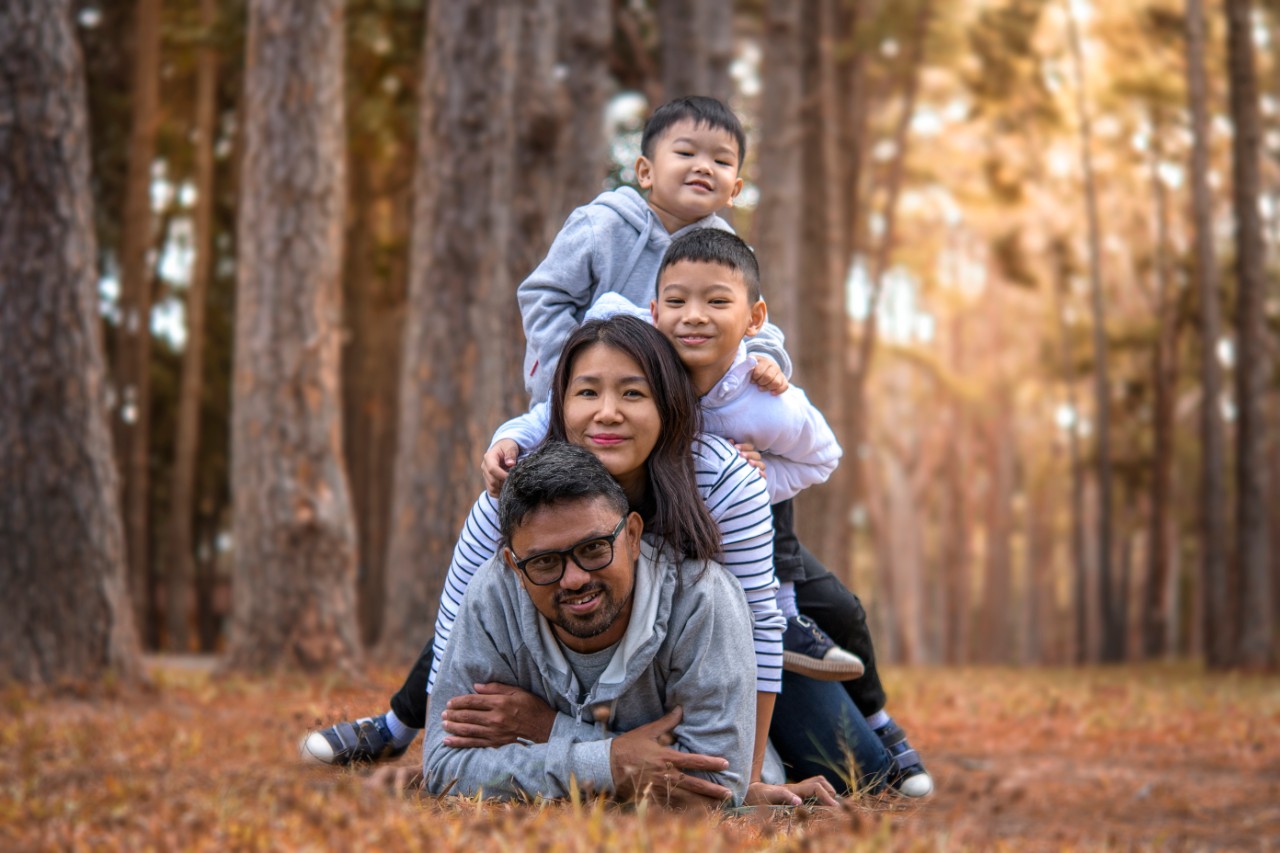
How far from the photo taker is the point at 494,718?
375 centimetres

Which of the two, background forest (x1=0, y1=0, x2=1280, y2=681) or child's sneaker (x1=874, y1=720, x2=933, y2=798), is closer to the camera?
child's sneaker (x1=874, y1=720, x2=933, y2=798)

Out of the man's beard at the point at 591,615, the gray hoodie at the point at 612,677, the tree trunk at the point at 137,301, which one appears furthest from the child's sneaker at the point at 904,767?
the tree trunk at the point at 137,301

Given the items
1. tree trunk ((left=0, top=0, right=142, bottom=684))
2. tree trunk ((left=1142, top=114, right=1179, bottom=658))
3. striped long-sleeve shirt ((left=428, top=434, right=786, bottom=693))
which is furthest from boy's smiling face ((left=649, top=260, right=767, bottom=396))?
tree trunk ((left=1142, top=114, right=1179, bottom=658))

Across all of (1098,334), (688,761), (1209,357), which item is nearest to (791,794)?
(688,761)

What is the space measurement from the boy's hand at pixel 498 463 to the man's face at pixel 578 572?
0.23 meters

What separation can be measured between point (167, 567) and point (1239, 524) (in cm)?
1291

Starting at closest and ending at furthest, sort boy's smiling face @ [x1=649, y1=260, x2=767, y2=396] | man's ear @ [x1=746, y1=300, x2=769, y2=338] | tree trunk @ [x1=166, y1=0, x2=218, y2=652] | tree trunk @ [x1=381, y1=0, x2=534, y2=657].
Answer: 1. boy's smiling face @ [x1=649, y1=260, x2=767, y2=396]
2. man's ear @ [x1=746, y1=300, x2=769, y2=338]
3. tree trunk @ [x1=381, y1=0, x2=534, y2=657]
4. tree trunk @ [x1=166, y1=0, x2=218, y2=652]

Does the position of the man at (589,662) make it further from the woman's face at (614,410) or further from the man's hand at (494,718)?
the woman's face at (614,410)

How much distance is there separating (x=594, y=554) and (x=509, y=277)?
18.7ft

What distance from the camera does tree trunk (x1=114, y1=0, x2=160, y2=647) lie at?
50.5ft

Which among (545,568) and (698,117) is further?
(698,117)

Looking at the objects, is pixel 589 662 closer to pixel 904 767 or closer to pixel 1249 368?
pixel 904 767

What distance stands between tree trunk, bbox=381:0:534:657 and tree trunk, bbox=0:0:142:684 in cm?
272

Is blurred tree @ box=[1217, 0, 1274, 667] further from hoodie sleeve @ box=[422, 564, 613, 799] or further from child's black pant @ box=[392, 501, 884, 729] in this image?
hoodie sleeve @ box=[422, 564, 613, 799]
